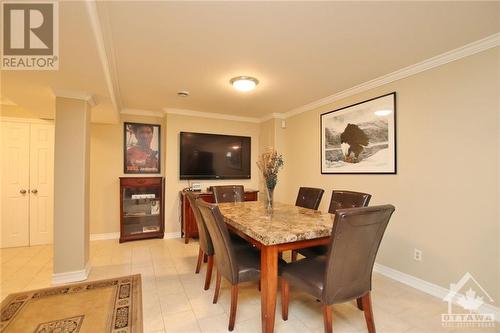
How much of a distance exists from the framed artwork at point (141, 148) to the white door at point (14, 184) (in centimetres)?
140

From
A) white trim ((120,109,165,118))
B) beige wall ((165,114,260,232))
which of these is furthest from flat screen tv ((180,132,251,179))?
white trim ((120,109,165,118))

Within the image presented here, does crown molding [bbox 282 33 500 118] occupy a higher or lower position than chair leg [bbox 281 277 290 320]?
higher

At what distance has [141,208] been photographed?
13.9ft

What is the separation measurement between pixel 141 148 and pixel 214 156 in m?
1.34

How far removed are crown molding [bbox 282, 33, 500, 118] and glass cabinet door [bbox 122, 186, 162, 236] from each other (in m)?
3.29

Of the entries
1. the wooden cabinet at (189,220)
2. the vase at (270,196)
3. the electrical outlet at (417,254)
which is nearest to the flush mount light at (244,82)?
the vase at (270,196)

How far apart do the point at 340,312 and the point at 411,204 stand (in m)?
1.38

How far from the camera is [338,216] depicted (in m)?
1.36

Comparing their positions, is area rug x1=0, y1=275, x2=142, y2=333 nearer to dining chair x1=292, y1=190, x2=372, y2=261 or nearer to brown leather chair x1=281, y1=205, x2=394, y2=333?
brown leather chair x1=281, y1=205, x2=394, y2=333

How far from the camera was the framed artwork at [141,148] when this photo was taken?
14.0 ft

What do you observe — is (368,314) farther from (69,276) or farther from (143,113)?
(143,113)

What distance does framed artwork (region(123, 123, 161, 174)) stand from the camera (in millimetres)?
4281

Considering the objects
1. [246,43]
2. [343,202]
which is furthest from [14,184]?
[343,202]

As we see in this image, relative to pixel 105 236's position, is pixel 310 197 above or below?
above
